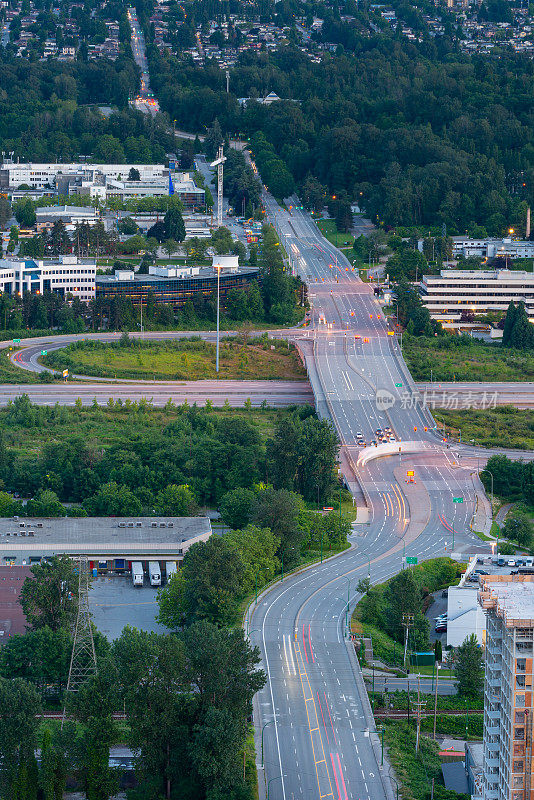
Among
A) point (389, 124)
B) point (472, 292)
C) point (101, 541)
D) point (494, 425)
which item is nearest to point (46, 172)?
point (389, 124)

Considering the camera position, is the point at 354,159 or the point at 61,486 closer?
the point at 61,486

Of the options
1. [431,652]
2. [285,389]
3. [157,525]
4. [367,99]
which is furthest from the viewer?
[367,99]

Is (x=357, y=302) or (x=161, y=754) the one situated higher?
(x=161, y=754)

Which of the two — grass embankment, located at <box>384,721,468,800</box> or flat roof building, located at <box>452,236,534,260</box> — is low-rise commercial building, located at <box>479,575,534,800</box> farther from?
flat roof building, located at <box>452,236,534,260</box>

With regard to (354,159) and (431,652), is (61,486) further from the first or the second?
(354,159)

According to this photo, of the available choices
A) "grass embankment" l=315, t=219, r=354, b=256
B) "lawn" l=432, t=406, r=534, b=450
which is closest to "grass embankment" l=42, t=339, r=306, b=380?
"lawn" l=432, t=406, r=534, b=450

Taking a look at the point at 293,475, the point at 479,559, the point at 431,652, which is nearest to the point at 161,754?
the point at 431,652
